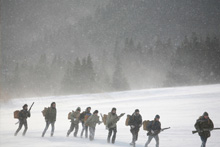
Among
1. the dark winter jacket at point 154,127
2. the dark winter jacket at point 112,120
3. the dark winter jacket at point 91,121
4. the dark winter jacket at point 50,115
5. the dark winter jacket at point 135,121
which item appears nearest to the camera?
the dark winter jacket at point 154,127

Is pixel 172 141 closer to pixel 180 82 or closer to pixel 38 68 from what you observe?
pixel 180 82

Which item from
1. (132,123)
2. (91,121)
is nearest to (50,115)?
(91,121)

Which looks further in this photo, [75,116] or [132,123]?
[75,116]

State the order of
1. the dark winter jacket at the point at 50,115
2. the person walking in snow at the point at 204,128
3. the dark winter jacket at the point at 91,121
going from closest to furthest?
the person walking in snow at the point at 204,128, the dark winter jacket at the point at 91,121, the dark winter jacket at the point at 50,115

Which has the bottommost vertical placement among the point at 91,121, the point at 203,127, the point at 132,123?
the point at 91,121

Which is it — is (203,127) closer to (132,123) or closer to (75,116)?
(132,123)

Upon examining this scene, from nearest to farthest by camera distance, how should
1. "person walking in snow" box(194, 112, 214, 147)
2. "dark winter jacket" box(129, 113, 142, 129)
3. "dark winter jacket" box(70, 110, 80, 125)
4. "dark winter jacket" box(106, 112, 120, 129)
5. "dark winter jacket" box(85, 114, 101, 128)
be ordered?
1. "person walking in snow" box(194, 112, 214, 147)
2. "dark winter jacket" box(129, 113, 142, 129)
3. "dark winter jacket" box(106, 112, 120, 129)
4. "dark winter jacket" box(85, 114, 101, 128)
5. "dark winter jacket" box(70, 110, 80, 125)

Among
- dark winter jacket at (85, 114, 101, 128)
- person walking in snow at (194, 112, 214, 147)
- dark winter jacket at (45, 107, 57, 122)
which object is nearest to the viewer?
person walking in snow at (194, 112, 214, 147)

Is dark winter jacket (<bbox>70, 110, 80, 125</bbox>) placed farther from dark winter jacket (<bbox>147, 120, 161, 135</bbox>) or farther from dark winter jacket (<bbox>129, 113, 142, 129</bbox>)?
dark winter jacket (<bbox>147, 120, 161, 135</bbox>)

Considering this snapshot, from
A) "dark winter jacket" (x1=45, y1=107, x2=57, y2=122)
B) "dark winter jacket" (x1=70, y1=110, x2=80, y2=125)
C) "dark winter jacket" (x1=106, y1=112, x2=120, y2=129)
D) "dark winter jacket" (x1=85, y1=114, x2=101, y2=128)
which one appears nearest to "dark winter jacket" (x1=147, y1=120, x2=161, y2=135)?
A: "dark winter jacket" (x1=106, y1=112, x2=120, y2=129)

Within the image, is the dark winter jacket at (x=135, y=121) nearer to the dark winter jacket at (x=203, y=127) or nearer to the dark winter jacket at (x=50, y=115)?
the dark winter jacket at (x=203, y=127)

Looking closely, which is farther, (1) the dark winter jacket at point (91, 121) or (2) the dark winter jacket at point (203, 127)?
(1) the dark winter jacket at point (91, 121)

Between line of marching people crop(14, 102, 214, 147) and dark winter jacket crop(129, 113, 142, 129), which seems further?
dark winter jacket crop(129, 113, 142, 129)

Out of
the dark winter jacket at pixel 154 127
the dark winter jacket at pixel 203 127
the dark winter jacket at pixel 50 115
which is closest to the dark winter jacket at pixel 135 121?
the dark winter jacket at pixel 154 127
